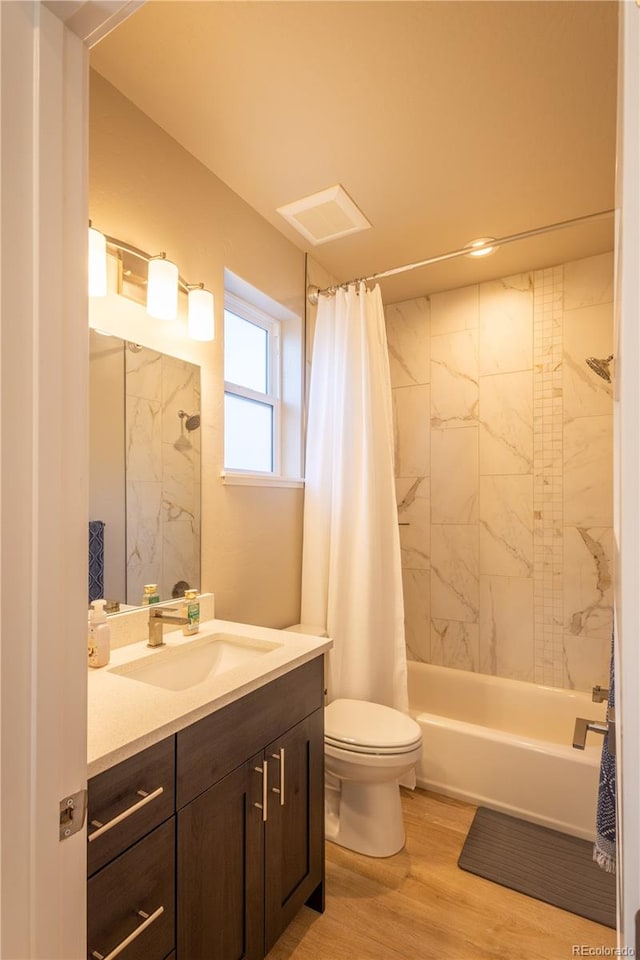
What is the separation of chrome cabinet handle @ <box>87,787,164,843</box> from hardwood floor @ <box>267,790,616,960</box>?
0.92 metres

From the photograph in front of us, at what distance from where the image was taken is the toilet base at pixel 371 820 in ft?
5.83

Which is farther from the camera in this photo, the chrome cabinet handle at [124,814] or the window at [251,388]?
the window at [251,388]

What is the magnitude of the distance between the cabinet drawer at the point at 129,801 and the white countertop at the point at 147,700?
0.11 feet

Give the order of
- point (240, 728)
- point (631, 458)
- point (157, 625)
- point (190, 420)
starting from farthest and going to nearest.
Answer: point (190, 420) < point (157, 625) < point (240, 728) < point (631, 458)

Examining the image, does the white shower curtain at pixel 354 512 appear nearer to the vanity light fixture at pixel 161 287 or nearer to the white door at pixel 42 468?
the vanity light fixture at pixel 161 287

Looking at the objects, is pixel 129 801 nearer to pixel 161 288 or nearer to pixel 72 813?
pixel 72 813

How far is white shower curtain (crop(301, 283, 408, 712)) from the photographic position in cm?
212

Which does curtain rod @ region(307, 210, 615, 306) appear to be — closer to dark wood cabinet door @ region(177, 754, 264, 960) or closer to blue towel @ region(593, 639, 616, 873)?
blue towel @ region(593, 639, 616, 873)

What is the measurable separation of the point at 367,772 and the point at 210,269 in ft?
6.51

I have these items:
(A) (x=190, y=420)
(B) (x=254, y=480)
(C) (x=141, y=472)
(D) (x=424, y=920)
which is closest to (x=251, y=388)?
(B) (x=254, y=480)

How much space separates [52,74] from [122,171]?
1038 millimetres

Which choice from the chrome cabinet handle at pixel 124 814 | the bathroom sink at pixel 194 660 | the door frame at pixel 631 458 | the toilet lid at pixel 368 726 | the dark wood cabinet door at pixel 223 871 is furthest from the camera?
the toilet lid at pixel 368 726

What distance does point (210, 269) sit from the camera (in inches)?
70.9

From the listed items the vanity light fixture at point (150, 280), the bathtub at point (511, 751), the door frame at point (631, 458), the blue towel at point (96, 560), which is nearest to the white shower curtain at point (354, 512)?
the bathtub at point (511, 751)
